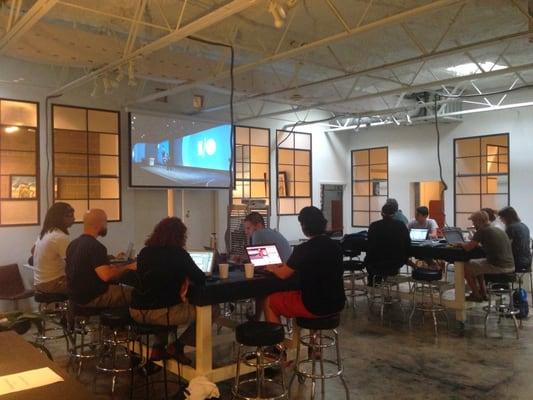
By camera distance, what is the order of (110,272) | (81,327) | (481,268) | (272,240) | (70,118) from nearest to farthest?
(110,272), (81,327), (272,240), (481,268), (70,118)

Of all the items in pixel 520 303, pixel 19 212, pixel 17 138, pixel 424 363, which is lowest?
pixel 424 363

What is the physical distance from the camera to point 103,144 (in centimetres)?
778

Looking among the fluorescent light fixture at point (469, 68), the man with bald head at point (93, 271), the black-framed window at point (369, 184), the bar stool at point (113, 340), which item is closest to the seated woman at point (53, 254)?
the man with bald head at point (93, 271)

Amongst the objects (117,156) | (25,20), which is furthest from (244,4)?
(117,156)

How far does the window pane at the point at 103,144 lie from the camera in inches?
302

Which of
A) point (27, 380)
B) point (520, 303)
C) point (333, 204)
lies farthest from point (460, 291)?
point (333, 204)

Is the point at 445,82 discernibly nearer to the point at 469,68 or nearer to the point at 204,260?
the point at 469,68

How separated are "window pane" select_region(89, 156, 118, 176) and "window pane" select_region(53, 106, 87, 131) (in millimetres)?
494

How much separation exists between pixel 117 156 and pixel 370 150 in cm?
580

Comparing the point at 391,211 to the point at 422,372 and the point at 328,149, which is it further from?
the point at 328,149

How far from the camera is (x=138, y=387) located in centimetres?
389

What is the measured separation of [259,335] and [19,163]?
5.20m

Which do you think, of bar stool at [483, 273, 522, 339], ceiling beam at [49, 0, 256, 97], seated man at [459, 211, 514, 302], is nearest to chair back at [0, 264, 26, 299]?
ceiling beam at [49, 0, 256, 97]

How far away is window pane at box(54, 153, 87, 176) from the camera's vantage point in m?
7.31
